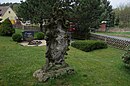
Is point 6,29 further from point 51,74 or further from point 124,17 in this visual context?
point 124,17

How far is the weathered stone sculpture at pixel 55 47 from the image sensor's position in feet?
27.7

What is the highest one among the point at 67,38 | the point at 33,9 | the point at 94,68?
the point at 33,9

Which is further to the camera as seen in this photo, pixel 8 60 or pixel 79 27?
pixel 79 27

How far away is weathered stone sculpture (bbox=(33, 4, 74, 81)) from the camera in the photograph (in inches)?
332

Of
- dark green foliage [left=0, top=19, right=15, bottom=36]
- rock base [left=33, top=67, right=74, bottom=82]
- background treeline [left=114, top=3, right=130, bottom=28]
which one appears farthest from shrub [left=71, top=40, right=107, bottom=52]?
background treeline [left=114, top=3, right=130, bottom=28]

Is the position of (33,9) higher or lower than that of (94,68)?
higher

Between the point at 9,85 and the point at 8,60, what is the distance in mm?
4279

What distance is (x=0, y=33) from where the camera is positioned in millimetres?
25250

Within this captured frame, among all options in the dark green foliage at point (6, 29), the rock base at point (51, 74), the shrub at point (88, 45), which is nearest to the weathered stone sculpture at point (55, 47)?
the rock base at point (51, 74)

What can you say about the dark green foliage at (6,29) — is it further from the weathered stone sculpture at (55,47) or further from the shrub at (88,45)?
the weathered stone sculpture at (55,47)

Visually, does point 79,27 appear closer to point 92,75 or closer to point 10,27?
point 10,27

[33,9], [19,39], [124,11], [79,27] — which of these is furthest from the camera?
[124,11]

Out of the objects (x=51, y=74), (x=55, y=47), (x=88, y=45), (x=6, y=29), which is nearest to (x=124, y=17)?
(x=6, y=29)

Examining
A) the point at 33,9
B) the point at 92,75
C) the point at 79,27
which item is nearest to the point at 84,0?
the point at 79,27
